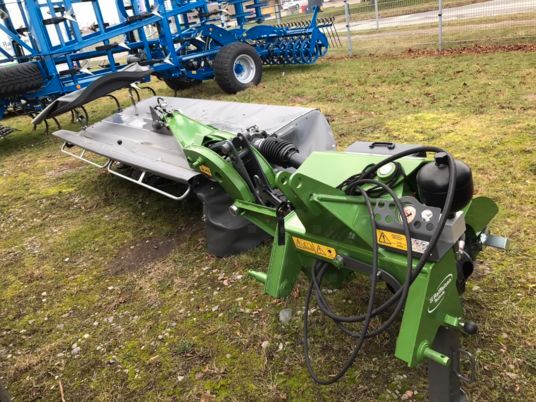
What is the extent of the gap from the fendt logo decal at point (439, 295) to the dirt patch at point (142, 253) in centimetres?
231

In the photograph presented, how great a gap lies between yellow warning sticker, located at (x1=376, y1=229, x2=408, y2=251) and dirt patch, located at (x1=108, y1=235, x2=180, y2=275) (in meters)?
2.16

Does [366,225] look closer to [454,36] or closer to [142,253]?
[142,253]

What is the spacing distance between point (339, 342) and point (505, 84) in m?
5.61

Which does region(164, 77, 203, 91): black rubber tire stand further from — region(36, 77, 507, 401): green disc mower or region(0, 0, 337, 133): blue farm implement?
region(36, 77, 507, 401): green disc mower

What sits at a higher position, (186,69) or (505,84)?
(186,69)

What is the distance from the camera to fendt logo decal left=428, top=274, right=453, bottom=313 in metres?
1.68

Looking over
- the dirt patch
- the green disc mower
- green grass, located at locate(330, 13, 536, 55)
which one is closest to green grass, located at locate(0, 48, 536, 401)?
the dirt patch

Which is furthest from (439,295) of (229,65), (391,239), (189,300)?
(229,65)

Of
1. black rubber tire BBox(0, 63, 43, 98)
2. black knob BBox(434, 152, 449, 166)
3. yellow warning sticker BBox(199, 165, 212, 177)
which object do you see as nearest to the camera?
black knob BBox(434, 152, 449, 166)

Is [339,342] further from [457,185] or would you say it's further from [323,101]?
[323,101]

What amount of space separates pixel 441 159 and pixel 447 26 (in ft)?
41.0

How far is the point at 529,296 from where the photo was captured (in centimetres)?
249

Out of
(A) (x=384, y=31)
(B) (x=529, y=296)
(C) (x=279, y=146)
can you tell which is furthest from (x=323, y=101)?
(A) (x=384, y=31)

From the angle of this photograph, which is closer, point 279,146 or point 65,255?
point 279,146
